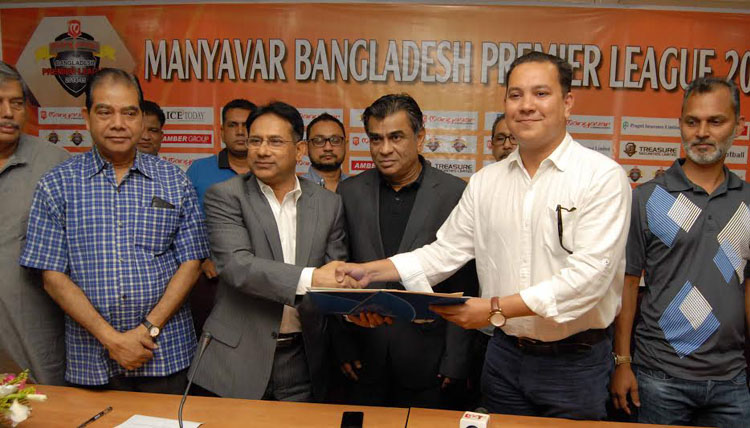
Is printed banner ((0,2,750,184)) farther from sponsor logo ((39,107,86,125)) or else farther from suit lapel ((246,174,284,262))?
suit lapel ((246,174,284,262))

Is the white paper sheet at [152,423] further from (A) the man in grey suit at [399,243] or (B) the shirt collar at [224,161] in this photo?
(B) the shirt collar at [224,161]

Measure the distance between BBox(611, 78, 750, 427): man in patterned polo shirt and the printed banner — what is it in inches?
80.1

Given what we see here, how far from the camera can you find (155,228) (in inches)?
87.7

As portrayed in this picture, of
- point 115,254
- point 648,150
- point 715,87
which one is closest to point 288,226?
point 115,254

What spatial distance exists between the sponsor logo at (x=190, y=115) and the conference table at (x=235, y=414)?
2783 millimetres

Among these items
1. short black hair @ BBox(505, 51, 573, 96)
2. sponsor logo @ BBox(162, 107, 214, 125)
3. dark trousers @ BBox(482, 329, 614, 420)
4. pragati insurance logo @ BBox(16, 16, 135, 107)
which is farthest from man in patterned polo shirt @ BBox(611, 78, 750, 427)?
pragati insurance logo @ BBox(16, 16, 135, 107)

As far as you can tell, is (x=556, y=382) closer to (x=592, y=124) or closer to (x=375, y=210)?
(x=375, y=210)

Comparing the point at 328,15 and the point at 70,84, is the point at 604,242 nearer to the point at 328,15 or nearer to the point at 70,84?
the point at 328,15

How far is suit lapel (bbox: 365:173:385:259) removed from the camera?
2375 millimetres

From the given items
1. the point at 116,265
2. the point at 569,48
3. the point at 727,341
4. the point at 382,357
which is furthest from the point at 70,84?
the point at 727,341

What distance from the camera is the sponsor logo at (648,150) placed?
4211 mm

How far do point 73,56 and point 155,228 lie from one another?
2920 millimetres

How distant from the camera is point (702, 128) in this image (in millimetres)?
2186

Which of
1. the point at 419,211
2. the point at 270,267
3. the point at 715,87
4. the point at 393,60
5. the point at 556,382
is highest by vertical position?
the point at 393,60
